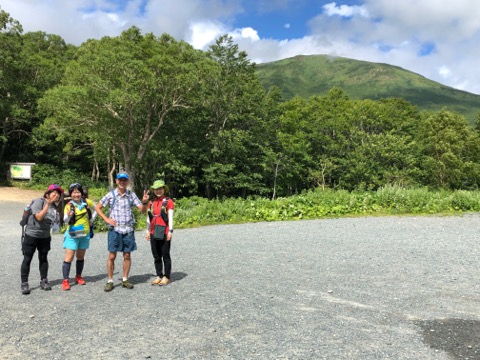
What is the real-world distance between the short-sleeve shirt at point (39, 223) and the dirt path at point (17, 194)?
64.6 ft

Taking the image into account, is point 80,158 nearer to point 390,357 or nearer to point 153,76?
point 153,76

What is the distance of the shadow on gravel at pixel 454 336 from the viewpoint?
3461 mm

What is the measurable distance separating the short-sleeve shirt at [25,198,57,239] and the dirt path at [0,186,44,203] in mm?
19702

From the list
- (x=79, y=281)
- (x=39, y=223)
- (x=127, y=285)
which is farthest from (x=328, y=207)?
(x=39, y=223)

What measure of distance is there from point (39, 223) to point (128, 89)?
17.5 m

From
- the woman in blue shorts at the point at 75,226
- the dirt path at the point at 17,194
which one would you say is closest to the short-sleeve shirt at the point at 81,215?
the woman in blue shorts at the point at 75,226

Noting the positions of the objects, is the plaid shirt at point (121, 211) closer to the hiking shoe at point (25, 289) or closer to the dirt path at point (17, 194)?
the hiking shoe at point (25, 289)

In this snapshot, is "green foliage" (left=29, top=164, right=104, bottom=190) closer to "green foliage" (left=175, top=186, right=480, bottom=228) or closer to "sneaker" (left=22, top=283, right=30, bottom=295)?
"green foliage" (left=175, top=186, right=480, bottom=228)

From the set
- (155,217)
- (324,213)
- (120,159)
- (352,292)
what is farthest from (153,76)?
(352,292)

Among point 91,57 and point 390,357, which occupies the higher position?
point 91,57

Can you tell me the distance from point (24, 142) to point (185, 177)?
1834 centimetres

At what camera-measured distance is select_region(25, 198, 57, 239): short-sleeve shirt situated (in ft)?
17.3

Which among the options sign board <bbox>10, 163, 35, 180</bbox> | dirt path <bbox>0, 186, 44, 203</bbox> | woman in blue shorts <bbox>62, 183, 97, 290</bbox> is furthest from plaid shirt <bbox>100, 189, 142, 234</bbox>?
sign board <bbox>10, 163, 35, 180</bbox>

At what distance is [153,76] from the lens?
21.9 m
